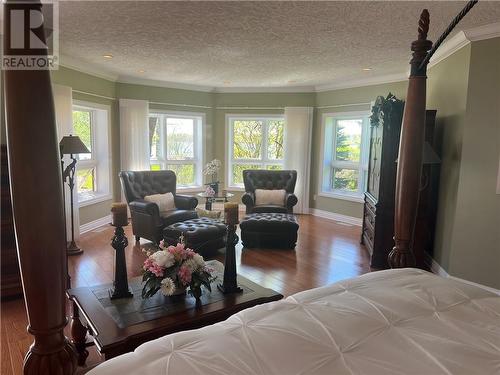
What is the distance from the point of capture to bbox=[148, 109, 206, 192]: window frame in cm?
679

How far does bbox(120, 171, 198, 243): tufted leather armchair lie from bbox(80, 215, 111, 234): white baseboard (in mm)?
923

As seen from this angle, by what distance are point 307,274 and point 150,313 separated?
2.23 metres

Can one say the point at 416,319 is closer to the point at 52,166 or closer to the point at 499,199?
the point at 52,166

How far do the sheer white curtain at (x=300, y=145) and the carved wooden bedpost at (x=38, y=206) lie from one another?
20.2 feet

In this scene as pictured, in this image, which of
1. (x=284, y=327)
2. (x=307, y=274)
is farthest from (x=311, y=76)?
(x=284, y=327)

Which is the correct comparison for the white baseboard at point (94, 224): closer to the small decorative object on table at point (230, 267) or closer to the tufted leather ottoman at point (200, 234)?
the tufted leather ottoman at point (200, 234)

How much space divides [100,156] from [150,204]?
1.93 m

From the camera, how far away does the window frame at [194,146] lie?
679 cm

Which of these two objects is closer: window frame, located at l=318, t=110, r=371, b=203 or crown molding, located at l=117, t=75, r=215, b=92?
crown molding, located at l=117, t=75, r=215, b=92

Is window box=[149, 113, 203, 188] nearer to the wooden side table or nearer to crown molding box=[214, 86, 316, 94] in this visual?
crown molding box=[214, 86, 316, 94]

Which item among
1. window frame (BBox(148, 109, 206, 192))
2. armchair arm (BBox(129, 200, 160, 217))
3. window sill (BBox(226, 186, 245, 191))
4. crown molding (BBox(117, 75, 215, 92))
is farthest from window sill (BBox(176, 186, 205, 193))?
armchair arm (BBox(129, 200, 160, 217))

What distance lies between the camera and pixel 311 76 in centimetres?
571

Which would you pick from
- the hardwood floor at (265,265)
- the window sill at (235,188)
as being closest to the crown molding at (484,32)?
the hardwood floor at (265,265)

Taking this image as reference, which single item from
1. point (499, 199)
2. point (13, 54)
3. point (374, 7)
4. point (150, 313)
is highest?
point (374, 7)
